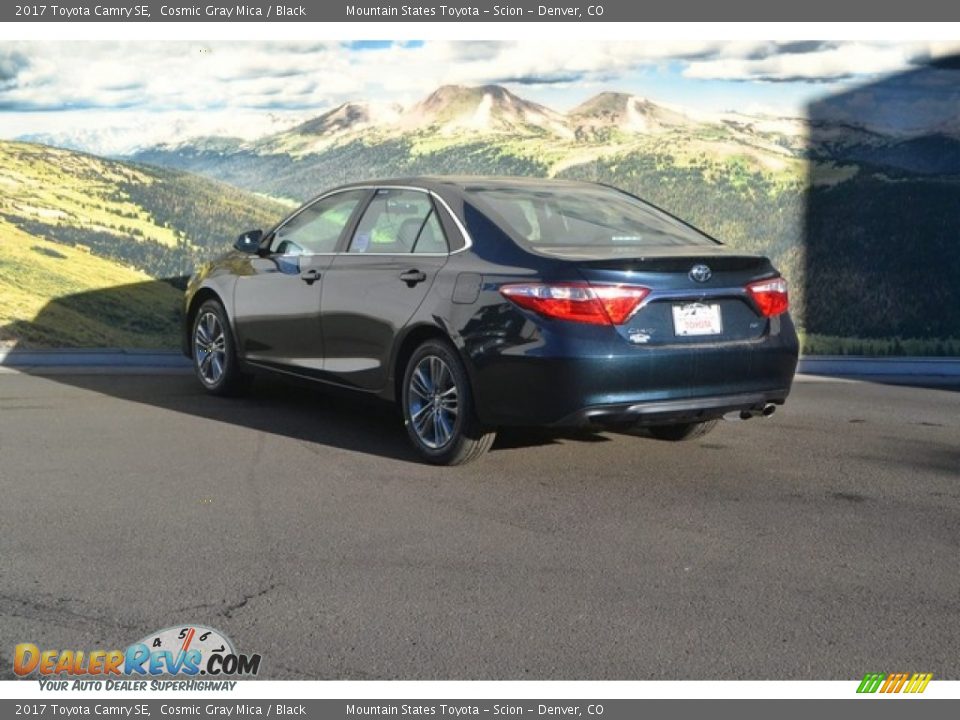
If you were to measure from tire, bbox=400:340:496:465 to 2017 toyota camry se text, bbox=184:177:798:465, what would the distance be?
0.01 m

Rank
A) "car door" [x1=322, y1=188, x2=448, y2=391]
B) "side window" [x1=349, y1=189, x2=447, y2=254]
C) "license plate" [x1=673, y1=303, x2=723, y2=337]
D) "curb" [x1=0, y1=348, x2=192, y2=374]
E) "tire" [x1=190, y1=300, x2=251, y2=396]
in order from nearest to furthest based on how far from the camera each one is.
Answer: "license plate" [x1=673, y1=303, x2=723, y2=337] → "car door" [x1=322, y1=188, x2=448, y2=391] → "side window" [x1=349, y1=189, x2=447, y2=254] → "tire" [x1=190, y1=300, x2=251, y2=396] → "curb" [x1=0, y1=348, x2=192, y2=374]

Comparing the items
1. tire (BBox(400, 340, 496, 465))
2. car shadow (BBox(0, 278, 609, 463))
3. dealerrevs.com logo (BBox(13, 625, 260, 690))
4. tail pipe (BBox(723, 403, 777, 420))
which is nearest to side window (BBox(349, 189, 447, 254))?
tire (BBox(400, 340, 496, 465))

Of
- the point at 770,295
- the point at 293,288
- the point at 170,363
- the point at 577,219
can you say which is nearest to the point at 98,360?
the point at 170,363

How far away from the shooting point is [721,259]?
7.09m

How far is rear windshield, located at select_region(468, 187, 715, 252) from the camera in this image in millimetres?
7430

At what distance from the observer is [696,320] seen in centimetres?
696

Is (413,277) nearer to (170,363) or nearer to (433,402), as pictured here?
(433,402)

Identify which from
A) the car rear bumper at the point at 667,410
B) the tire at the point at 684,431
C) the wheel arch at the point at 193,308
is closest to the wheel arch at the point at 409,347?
the car rear bumper at the point at 667,410

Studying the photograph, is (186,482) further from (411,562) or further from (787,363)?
(787,363)

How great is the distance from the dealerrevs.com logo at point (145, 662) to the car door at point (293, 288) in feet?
13.1

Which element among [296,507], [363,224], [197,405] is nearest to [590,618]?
[296,507]

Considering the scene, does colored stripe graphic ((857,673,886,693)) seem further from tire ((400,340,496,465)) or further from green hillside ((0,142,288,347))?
green hillside ((0,142,288,347))

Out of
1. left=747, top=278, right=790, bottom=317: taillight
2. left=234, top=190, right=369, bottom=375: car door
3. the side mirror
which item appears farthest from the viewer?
the side mirror

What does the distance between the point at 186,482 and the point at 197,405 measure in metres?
2.64
